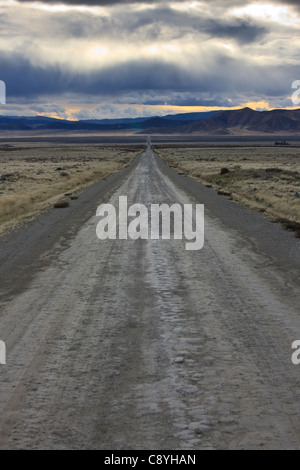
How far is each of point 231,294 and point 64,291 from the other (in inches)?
111

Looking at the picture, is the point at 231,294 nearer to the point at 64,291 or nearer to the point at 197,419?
the point at 64,291

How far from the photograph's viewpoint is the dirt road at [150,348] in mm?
4043

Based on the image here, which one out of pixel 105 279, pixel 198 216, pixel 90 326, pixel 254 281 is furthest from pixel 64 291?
pixel 198 216

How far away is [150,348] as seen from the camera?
573 cm

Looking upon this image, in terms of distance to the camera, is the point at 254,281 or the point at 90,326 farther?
the point at 254,281

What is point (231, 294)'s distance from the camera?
7941 mm

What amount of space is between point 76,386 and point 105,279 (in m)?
4.25

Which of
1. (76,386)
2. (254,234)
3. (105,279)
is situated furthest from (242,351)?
(254,234)

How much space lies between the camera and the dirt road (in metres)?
4.04

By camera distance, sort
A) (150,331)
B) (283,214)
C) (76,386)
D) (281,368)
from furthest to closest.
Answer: (283,214) → (150,331) → (281,368) → (76,386)

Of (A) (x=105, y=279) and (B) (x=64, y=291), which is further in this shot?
(A) (x=105, y=279)

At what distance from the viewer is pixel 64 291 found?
8227 mm
